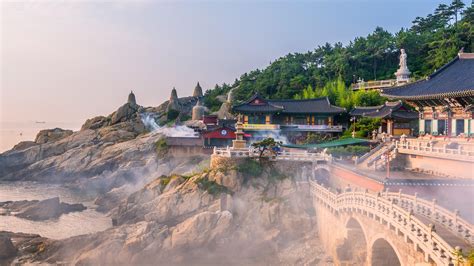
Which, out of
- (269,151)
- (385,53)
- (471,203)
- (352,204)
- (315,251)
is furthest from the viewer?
(385,53)

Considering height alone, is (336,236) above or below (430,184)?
below

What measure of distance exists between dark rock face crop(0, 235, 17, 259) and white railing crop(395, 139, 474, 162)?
116 feet

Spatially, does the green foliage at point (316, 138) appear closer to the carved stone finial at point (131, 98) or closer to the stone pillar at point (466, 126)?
the stone pillar at point (466, 126)

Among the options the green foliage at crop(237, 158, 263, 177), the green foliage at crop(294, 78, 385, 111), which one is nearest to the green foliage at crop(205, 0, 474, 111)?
the green foliage at crop(294, 78, 385, 111)

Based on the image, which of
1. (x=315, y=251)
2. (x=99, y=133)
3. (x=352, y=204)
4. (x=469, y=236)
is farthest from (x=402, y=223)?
(x=99, y=133)

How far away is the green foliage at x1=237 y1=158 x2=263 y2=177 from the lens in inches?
1657

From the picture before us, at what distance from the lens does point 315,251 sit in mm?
34750

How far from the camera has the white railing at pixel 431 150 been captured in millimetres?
29594

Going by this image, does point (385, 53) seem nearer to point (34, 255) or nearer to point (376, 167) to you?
point (376, 167)

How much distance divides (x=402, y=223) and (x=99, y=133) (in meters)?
70.8

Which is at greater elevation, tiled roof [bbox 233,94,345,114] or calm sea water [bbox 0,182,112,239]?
tiled roof [bbox 233,94,345,114]

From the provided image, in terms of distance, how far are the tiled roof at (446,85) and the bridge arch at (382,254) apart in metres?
14.4

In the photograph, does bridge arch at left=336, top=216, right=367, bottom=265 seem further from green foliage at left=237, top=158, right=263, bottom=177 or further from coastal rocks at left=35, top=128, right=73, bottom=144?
coastal rocks at left=35, top=128, right=73, bottom=144

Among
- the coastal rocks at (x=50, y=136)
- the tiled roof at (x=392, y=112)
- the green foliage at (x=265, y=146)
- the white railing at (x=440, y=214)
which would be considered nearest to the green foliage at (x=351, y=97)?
the tiled roof at (x=392, y=112)
